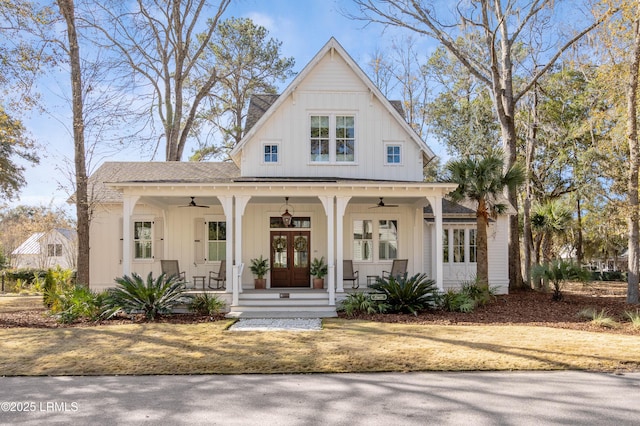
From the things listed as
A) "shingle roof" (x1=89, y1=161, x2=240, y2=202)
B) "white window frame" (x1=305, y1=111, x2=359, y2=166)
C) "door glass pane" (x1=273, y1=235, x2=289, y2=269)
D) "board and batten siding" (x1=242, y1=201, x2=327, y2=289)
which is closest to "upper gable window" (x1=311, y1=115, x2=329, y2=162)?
"white window frame" (x1=305, y1=111, x2=359, y2=166)

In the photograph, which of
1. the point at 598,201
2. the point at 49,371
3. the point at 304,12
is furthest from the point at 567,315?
the point at 598,201

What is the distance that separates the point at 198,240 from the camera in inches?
630

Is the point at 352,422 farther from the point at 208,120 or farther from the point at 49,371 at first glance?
the point at 208,120

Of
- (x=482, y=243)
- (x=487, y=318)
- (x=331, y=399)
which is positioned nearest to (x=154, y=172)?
(x=482, y=243)

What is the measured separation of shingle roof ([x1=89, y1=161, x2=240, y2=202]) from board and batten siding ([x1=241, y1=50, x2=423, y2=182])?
2.22 meters

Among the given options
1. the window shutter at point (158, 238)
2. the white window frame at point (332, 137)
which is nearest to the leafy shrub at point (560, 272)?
the white window frame at point (332, 137)

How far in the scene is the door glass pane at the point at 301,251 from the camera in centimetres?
1596

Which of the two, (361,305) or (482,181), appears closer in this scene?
(361,305)

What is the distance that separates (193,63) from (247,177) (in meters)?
12.0

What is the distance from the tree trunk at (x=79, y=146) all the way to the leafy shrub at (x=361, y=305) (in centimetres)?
813

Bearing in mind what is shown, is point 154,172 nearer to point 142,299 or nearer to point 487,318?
point 142,299

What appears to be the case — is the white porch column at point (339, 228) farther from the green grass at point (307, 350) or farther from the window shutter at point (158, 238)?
the window shutter at point (158, 238)

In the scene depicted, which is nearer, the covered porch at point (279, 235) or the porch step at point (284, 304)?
Result: the porch step at point (284, 304)

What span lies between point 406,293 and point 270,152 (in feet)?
21.0
